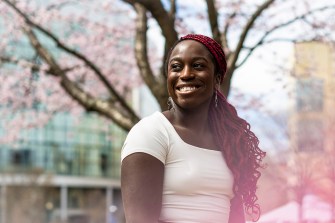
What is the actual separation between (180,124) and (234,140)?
0.20 m

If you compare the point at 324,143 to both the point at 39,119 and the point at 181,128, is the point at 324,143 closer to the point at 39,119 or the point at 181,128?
the point at 39,119

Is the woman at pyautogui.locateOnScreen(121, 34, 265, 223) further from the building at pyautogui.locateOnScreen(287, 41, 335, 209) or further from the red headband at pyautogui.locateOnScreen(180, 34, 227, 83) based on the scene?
the building at pyautogui.locateOnScreen(287, 41, 335, 209)

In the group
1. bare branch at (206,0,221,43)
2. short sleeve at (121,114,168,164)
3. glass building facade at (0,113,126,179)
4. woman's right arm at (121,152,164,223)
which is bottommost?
woman's right arm at (121,152,164,223)

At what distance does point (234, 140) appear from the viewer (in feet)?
7.48

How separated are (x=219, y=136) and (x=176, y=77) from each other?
0.79ft

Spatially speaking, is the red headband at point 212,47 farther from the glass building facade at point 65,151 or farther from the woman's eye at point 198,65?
the glass building facade at point 65,151

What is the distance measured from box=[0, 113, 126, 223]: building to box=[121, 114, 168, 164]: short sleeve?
140ft

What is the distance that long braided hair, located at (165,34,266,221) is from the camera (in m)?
2.21

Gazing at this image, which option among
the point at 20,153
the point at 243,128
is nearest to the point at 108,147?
the point at 20,153

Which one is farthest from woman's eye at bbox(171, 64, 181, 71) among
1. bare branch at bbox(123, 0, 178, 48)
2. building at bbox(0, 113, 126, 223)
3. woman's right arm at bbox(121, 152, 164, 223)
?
building at bbox(0, 113, 126, 223)

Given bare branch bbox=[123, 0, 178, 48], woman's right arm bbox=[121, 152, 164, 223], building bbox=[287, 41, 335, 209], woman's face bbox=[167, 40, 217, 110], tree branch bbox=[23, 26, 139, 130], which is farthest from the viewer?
building bbox=[287, 41, 335, 209]

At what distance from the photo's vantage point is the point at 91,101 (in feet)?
27.8

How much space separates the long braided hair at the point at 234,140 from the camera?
7.25ft

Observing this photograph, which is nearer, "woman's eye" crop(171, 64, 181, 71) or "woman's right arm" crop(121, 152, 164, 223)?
"woman's right arm" crop(121, 152, 164, 223)
